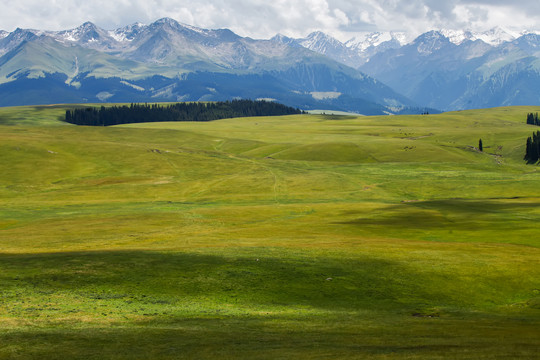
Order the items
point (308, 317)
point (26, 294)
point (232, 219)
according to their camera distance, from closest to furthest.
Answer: point (308, 317)
point (26, 294)
point (232, 219)

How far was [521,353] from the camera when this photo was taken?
74.9ft

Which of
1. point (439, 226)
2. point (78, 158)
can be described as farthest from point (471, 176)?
point (78, 158)

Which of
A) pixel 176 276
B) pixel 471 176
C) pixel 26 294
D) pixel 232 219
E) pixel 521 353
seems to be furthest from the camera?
pixel 471 176

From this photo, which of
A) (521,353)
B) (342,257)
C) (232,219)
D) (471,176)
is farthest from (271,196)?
(521,353)

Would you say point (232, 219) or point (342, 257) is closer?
point (342, 257)

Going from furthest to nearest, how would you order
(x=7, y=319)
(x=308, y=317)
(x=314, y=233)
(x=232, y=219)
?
(x=232, y=219) → (x=314, y=233) → (x=308, y=317) → (x=7, y=319)

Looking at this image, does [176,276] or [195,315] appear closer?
[195,315]

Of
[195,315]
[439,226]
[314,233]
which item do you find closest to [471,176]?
[439,226]

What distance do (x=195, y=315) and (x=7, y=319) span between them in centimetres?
1111

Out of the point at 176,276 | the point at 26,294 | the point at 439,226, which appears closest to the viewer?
the point at 26,294

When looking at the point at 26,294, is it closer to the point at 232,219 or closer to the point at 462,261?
the point at 462,261

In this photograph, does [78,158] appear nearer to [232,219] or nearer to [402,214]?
[232,219]

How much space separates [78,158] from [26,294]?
15116 cm

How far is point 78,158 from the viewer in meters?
177
